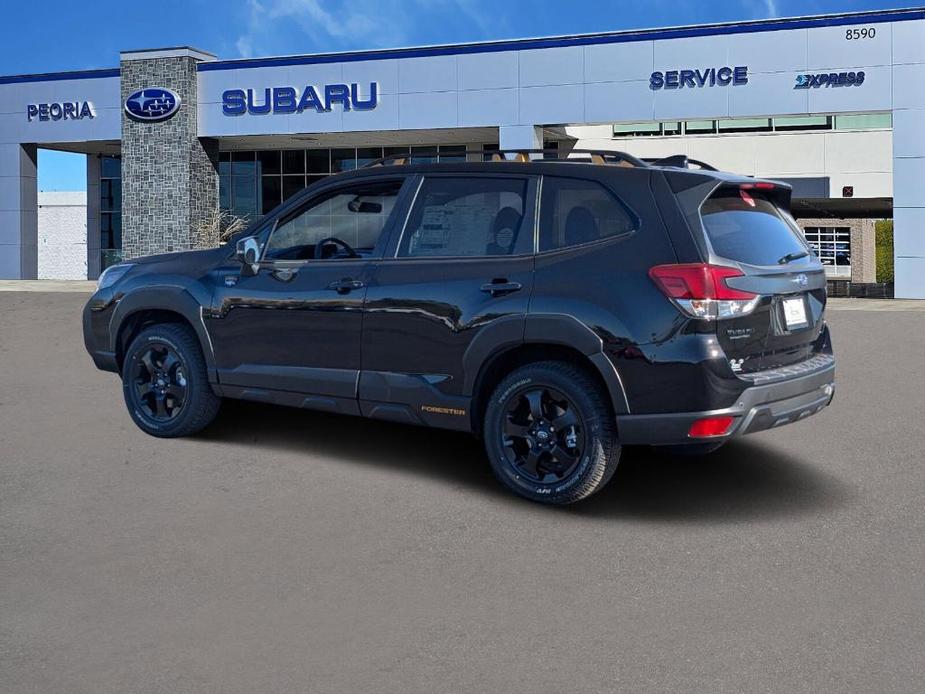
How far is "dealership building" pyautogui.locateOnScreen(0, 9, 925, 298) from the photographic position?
26.0 metres

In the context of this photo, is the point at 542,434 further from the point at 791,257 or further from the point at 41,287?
the point at 41,287

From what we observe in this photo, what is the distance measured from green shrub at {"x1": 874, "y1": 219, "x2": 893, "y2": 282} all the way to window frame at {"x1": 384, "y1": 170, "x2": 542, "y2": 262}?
142 ft

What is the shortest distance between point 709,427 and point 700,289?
2.30ft

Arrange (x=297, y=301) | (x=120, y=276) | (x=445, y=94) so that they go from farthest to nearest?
(x=445, y=94), (x=120, y=276), (x=297, y=301)

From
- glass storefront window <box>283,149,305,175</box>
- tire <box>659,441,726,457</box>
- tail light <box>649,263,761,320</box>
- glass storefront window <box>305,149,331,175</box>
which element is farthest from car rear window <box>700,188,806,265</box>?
glass storefront window <box>283,149,305,175</box>

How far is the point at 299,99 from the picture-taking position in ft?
103

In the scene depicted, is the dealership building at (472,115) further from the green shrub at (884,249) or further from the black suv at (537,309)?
the black suv at (537,309)

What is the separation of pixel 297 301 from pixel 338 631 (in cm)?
327

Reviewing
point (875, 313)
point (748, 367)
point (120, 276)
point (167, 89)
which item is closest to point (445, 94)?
point (167, 89)

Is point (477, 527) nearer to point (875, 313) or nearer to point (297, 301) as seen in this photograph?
point (297, 301)

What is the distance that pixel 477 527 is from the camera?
5480 mm

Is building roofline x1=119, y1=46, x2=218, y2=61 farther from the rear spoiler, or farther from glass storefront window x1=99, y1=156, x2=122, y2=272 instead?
the rear spoiler

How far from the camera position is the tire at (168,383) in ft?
24.6

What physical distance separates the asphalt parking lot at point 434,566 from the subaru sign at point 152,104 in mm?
25851
